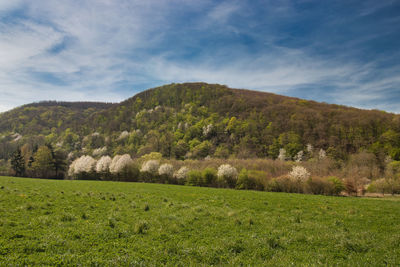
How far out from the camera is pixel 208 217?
12.0 m

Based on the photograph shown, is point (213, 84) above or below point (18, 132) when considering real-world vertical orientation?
above

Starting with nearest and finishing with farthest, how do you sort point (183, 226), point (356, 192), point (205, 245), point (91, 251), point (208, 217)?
1. point (91, 251)
2. point (205, 245)
3. point (183, 226)
4. point (208, 217)
5. point (356, 192)

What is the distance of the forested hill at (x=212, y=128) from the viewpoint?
294ft

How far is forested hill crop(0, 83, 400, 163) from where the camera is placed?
89.6 meters

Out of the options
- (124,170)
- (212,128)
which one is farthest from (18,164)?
(212,128)

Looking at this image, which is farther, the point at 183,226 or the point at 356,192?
the point at 356,192

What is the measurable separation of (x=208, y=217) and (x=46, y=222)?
25.8ft

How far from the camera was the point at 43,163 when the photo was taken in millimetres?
75562

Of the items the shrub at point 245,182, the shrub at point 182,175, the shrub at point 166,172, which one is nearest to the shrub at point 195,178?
Result: the shrub at point 182,175

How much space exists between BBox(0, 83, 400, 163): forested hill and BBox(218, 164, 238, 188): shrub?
5242cm

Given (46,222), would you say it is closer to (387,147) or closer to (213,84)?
(387,147)

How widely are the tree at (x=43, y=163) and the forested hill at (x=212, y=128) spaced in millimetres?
44610

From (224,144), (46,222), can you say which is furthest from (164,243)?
(224,144)

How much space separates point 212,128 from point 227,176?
7827 centimetres
